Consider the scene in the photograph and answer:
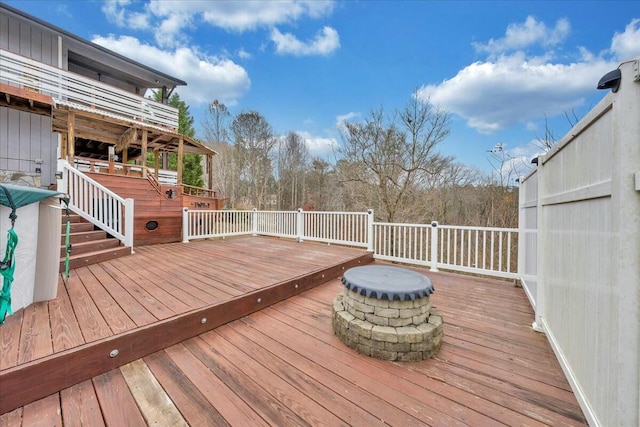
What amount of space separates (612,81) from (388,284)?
1703 mm

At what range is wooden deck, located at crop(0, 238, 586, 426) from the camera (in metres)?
1.36

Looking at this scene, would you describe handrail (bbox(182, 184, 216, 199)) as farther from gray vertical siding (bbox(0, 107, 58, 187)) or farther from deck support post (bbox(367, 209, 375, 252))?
deck support post (bbox(367, 209, 375, 252))

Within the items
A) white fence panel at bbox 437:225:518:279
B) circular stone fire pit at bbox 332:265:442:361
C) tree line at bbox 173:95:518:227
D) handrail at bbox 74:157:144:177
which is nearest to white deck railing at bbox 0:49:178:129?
handrail at bbox 74:157:144:177

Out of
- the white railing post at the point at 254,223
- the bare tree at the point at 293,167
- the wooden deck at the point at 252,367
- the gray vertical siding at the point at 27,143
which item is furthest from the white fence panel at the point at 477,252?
the bare tree at the point at 293,167

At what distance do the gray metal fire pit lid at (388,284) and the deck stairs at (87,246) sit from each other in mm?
3910

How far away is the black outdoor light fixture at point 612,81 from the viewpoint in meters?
0.99

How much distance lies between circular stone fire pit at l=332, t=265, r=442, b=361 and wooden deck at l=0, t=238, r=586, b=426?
0.29ft

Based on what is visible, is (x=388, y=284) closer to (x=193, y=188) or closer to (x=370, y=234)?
(x=370, y=234)

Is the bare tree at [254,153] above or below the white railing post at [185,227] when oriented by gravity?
above

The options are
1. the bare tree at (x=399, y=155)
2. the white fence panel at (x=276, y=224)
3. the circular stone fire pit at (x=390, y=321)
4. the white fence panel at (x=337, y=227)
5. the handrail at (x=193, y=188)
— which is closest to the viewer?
the circular stone fire pit at (x=390, y=321)

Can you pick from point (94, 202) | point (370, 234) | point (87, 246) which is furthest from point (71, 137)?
point (370, 234)

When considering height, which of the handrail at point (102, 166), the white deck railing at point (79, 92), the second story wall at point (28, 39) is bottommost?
the handrail at point (102, 166)

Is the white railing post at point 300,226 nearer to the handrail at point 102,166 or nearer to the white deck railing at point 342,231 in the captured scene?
the white deck railing at point 342,231

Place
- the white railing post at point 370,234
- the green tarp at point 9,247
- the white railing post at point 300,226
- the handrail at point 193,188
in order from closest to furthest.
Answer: the green tarp at point 9,247 < the white railing post at point 370,234 < the white railing post at point 300,226 < the handrail at point 193,188
